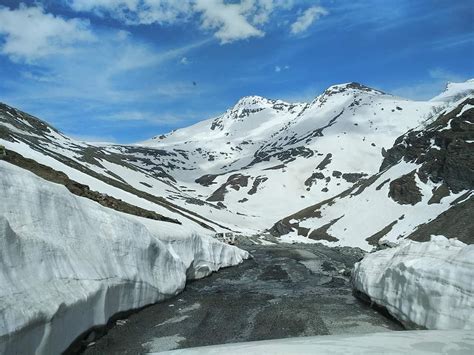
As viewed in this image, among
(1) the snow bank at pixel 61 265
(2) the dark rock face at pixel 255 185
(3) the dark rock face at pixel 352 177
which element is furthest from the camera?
(3) the dark rock face at pixel 352 177

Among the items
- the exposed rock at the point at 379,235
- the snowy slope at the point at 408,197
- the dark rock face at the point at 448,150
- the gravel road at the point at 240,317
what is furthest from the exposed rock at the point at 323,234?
the gravel road at the point at 240,317

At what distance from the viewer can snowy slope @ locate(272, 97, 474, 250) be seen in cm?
7544

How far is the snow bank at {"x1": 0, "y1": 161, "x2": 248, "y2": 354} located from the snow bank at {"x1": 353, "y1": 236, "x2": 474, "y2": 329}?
34.5 feet

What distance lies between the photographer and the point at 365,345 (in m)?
8.69

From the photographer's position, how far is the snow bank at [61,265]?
11148mm

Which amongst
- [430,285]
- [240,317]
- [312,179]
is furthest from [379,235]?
[312,179]

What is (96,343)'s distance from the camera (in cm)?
1451

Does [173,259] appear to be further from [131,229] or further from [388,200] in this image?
[388,200]

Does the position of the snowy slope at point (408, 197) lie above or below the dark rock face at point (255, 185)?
below

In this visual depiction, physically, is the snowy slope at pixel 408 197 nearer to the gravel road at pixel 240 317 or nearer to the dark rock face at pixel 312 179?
the gravel road at pixel 240 317

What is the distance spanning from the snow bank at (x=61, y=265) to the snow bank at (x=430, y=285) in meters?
10.5

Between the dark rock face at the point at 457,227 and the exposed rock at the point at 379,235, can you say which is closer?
the dark rock face at the point at 457,227

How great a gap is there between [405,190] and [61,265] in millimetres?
82646

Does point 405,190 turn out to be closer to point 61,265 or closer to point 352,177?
point 61,265
